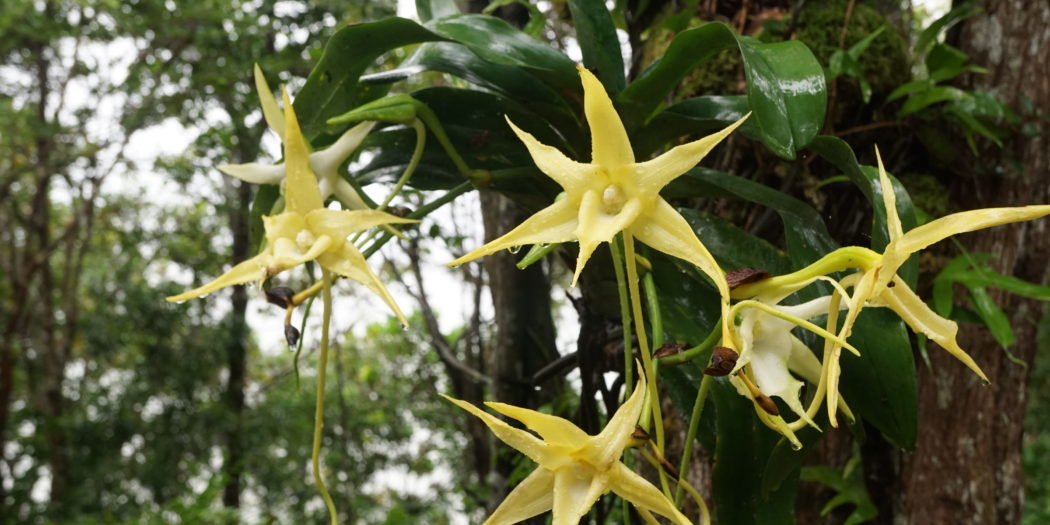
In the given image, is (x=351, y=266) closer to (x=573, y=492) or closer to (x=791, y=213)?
(x=573, y=492)

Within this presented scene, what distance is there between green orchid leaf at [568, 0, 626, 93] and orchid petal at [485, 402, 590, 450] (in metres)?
0.29

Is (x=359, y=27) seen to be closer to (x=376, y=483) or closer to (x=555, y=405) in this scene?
(x=555, y=405)

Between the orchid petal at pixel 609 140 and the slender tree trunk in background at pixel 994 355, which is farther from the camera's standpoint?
the slender tree trunk in background at pixel 994 355

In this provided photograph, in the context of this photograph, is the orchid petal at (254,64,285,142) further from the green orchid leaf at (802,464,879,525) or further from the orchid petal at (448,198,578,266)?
the green orchid leaf at (802,464,879,525)

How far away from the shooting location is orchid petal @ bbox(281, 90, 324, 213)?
1.33 feet

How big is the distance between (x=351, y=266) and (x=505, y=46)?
200 mm

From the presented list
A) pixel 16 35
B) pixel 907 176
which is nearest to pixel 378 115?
pixel 907 176

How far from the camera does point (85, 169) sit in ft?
13.0

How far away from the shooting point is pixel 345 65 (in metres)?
0.52

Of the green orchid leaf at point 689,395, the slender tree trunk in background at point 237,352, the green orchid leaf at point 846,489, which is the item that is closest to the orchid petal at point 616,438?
the green orchid leaf at point 689,395

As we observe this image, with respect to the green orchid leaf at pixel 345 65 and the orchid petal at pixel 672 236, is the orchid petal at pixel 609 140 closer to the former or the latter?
the orchid petal at pixel 672 236

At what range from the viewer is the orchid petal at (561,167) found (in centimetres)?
32

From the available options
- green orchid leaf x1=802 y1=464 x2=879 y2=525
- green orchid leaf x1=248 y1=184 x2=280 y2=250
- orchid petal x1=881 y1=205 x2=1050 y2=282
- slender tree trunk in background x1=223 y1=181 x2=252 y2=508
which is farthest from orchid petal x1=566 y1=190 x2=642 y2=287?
slender tree trunk in background x1=223 y1=181 x2=252 y2=508

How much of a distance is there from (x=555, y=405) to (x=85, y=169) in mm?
3660
